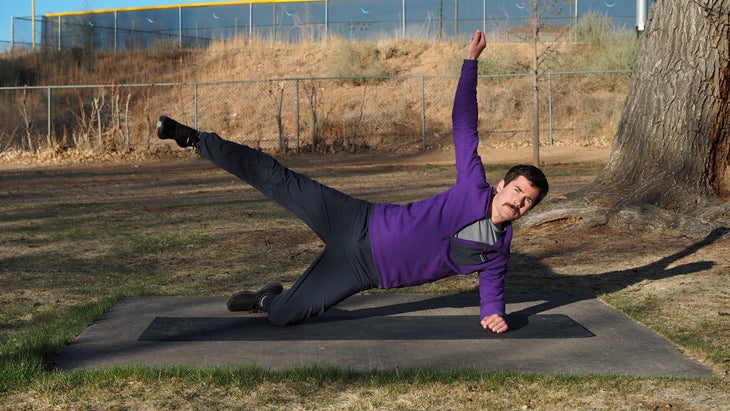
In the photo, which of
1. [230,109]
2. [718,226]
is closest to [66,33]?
[230,109]

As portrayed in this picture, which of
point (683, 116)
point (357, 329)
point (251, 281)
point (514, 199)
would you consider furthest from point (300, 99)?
point (514, 199)

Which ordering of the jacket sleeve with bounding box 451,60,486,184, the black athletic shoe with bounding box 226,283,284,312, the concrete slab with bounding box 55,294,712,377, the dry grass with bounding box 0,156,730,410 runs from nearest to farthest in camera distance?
the dry grass with bounding box 0,156,730,410 < the concrete slab with bounding box 55,294,712,377 < the jacket sleeve with bounding box 451,60,486,184 < the black athletic shoe with bounding box 226,283,284,312

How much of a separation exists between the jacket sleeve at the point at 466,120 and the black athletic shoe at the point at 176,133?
1.59m

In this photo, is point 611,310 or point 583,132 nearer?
point 611,310

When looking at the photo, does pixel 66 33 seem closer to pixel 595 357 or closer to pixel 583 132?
pixel 583 132

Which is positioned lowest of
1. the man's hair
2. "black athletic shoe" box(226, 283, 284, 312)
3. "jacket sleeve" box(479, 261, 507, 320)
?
"black athletic shoe" box(226, 283, 284, 312)

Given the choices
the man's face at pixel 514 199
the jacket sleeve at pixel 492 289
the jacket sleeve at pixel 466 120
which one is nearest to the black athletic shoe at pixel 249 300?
the jacket sleeve at pixel 492 289

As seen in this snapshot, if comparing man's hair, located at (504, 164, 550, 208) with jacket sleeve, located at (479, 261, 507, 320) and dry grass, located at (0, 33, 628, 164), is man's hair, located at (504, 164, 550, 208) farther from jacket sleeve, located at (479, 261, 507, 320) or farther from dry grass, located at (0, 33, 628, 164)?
dry grass, located at (0, 33, 628, 164)

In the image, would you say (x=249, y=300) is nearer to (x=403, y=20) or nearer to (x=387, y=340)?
(x=387, y=340)

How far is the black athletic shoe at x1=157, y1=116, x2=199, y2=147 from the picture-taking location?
573 cm

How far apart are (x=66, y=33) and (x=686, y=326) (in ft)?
130

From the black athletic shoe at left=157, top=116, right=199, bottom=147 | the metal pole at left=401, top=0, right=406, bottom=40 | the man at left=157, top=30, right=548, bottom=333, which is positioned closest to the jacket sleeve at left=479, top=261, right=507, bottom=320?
the man at left=157, top=30, right=548, bottom=333

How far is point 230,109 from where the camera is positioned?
32.8 meters

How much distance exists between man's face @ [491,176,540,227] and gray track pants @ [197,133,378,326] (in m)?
0.79
